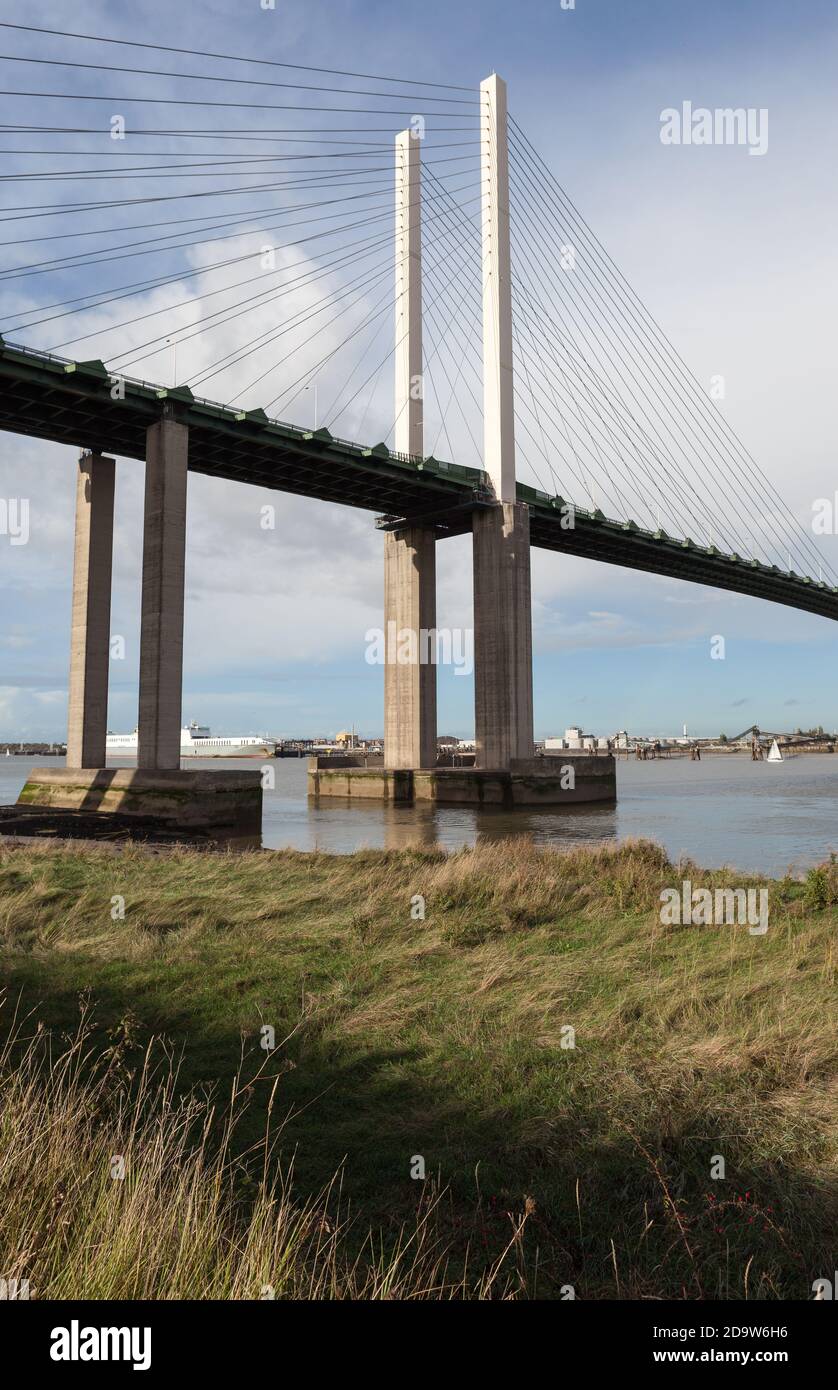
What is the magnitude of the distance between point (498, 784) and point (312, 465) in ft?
84.7

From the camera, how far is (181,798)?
3922cm

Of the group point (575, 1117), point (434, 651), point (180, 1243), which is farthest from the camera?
point (434, 651)

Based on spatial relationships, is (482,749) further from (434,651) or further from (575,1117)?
(575,1117)

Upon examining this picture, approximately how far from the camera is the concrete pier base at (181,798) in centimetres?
3909

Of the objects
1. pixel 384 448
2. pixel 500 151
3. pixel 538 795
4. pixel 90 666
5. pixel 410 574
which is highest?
pixel 500 151

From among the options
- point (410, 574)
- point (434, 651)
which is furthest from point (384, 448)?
point (434, 651)

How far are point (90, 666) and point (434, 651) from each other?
97.0 feet

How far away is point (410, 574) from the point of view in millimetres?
71375

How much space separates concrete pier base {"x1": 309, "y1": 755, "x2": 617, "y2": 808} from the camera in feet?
194

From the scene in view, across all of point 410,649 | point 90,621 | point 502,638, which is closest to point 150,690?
point 90,621

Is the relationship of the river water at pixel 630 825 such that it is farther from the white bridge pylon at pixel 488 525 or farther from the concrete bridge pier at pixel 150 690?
the white bridge pylon at pixel 488 525

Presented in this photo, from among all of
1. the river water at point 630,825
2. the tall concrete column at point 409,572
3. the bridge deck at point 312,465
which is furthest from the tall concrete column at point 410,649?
the river water at point 630,825

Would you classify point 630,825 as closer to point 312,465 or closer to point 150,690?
point 150,690

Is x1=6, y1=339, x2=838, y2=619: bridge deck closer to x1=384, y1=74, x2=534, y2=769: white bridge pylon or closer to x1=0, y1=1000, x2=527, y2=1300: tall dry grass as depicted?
x1=384, y1=74, x2=534, y2=769: white bridge pylon
